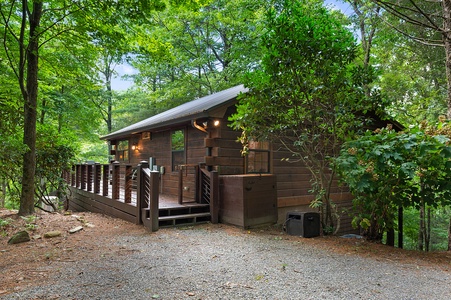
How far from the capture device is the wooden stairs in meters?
5.70

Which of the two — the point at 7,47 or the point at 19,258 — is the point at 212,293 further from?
the point at 7,47

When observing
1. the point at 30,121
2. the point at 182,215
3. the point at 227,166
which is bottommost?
the point at 182,215

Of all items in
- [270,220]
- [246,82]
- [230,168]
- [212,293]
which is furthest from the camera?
[230,168]

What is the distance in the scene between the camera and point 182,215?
5969 millimetres

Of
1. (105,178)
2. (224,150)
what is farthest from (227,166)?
(105,178)

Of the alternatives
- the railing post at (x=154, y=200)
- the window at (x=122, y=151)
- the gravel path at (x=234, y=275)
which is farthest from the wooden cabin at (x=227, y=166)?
the window at (x=122, y=151)

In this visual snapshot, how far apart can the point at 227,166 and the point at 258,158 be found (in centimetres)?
109

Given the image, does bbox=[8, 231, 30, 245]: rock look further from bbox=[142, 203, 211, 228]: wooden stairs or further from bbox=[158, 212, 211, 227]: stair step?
bbox=[158, 212, 211, 227]: stair step

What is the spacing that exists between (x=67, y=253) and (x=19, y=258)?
0.55m

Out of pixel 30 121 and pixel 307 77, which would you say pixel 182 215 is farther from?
pixel 30 121

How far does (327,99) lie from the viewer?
490 cm

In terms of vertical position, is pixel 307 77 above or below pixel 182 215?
above

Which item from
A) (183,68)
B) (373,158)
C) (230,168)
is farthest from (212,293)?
(183,68)

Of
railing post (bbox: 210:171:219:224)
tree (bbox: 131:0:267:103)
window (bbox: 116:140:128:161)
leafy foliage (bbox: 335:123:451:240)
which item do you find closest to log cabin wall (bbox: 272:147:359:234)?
railing post (bbox: 210:171:219:224)
